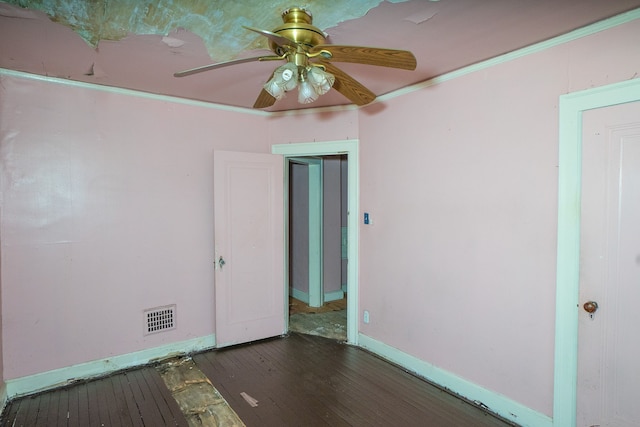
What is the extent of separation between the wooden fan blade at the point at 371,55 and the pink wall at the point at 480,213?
1.02m

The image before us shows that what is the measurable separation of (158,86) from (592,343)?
3.53m

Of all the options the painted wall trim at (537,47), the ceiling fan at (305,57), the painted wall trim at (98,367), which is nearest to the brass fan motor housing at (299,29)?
the ceiling fan at (305,57)

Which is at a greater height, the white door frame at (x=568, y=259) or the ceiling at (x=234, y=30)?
the ceiling at (x=234, y=30)

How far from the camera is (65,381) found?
276 centimetres

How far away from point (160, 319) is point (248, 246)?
1044mm

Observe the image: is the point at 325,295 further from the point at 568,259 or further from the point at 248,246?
the point at 568,259

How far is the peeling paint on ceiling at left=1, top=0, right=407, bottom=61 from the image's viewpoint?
165 centimetres

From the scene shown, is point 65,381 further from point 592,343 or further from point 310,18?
point 592,343

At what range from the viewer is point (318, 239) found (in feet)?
15.5

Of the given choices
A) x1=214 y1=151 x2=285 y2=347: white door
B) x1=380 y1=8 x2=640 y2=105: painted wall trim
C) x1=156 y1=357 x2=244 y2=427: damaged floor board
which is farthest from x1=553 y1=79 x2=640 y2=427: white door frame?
x1=214 y1=151 x2=285 y2=347: white door

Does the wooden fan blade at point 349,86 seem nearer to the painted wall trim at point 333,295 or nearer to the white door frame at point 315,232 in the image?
the white door frame at point 315,232

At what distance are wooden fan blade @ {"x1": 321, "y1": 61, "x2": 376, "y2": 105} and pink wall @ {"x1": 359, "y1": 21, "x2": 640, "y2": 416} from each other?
0.86 meters

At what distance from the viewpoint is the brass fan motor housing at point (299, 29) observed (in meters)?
1.62

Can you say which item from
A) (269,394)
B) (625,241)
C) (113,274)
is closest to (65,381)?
(113,274)
